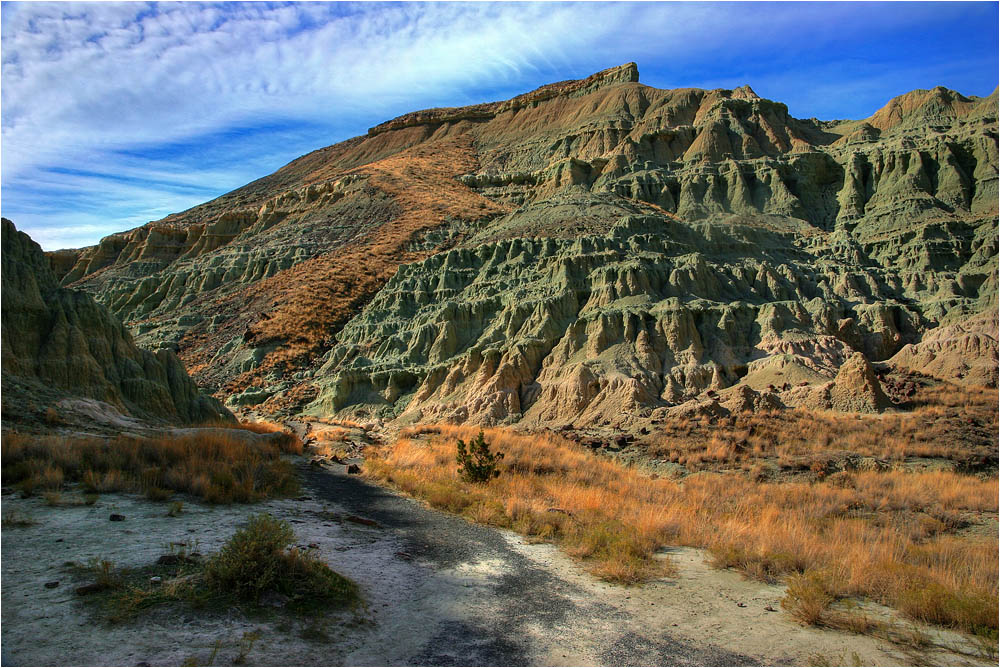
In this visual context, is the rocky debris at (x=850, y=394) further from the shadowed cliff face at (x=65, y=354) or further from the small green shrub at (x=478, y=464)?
the shadowed cliff face at (x=65, y=354)

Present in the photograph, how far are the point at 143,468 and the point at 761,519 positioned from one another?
12226 millimetres

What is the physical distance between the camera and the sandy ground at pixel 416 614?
5547 millimetres

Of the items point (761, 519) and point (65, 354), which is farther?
point (65, 354)

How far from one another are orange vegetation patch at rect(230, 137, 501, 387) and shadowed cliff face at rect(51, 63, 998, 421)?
30cm

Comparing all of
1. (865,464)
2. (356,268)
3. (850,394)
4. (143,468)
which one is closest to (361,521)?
(143,468)

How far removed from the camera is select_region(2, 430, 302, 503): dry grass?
1066 cm

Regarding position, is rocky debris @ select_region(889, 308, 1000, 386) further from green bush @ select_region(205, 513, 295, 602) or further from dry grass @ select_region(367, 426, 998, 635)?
green bush @ select_region(205, 513, 295, 602)

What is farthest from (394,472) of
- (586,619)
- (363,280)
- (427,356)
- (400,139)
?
(400,139)

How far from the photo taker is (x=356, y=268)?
58.5 metres

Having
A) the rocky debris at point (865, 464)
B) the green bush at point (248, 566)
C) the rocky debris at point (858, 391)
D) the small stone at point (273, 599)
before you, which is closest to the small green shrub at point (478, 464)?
the green bush at point (248, 566)

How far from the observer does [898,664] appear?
6.02 meters

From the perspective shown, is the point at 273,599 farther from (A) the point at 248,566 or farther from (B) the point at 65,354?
(B) the point at 65,354

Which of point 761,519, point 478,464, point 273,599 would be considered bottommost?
point 761,519

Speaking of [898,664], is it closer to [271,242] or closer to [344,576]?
[344,576]
